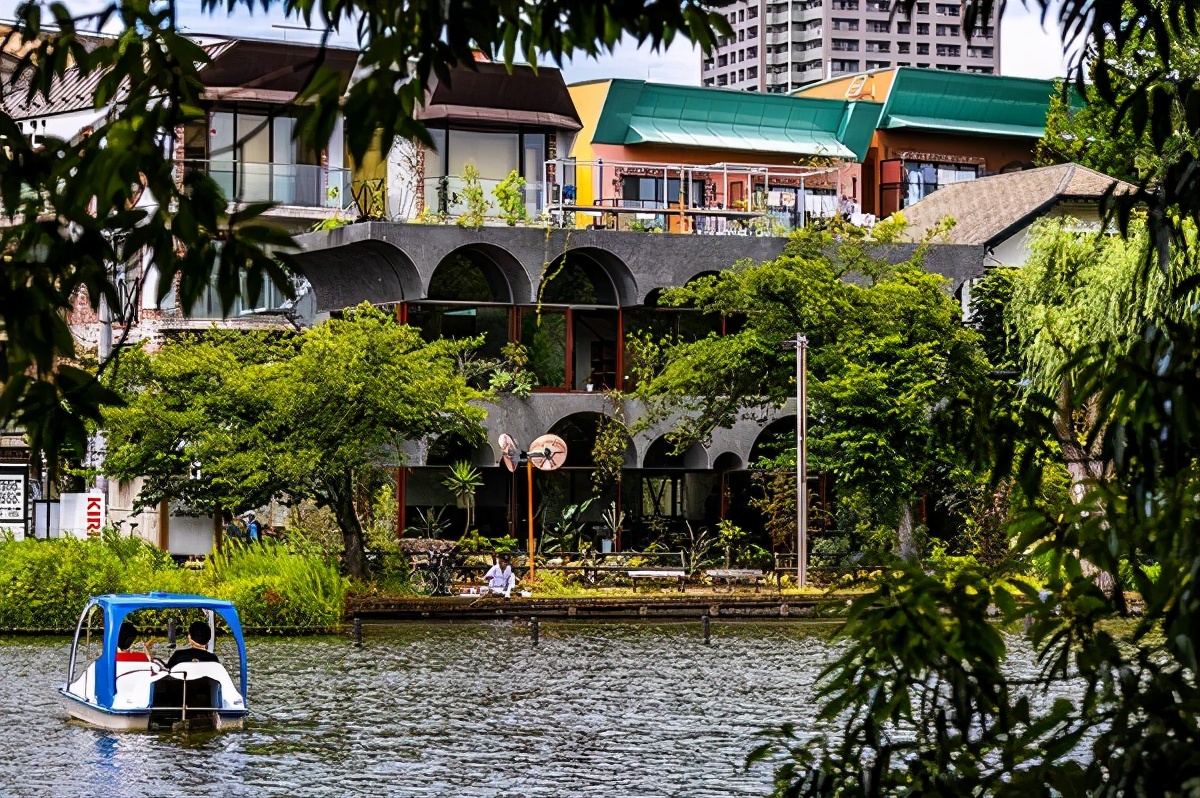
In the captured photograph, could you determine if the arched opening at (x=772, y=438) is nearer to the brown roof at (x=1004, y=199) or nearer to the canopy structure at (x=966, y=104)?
the brown roof at (x=1004, y=199)

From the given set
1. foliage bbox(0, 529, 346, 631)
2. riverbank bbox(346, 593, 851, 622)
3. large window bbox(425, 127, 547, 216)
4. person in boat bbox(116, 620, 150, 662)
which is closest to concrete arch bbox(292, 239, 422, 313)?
large window bbox(425, 127, 547, 216)

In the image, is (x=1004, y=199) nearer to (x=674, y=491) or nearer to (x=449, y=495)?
(x=674, y=491)

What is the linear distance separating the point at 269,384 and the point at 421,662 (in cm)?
940

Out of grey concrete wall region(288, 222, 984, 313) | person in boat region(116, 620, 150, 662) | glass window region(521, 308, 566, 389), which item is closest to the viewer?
person in boat region(116, 620, 150, 662)

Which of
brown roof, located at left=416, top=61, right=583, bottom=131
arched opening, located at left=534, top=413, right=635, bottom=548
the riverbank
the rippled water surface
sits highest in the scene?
brown roof, located at left=416, top=61, right=583, bottom=131

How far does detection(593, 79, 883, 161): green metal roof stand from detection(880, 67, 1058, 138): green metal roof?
49.5 inches

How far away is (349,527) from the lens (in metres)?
42.9

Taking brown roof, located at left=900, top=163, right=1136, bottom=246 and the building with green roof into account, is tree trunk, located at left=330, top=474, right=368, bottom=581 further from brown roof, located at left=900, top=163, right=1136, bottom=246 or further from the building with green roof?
the building with green roof

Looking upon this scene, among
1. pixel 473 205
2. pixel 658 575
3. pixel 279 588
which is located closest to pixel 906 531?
pixel 658 575

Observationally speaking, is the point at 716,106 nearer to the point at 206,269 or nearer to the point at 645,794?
the point at 645,794

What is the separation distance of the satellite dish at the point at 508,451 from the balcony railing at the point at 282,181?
9.59 meters

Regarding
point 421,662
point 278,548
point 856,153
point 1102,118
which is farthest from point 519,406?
point 856,153

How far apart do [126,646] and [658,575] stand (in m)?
18.5

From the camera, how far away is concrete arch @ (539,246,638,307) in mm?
53219
